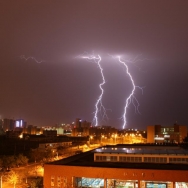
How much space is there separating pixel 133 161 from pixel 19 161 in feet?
39.2

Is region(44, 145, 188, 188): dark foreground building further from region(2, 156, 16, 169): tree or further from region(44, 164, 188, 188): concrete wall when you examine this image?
region(2, 156, 16, 169): tree

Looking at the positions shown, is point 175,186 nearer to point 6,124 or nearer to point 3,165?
point 3,165

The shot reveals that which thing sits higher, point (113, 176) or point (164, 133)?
point (113, 176)

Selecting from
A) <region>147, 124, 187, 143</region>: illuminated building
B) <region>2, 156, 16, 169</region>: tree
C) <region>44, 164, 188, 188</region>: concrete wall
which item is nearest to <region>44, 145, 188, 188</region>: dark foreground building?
<region>44, 164, 188, 188</region>: concrete wall

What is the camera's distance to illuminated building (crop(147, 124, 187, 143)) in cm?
4878

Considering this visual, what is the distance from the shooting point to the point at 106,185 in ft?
39.8

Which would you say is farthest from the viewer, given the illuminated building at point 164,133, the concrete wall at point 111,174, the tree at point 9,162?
the illuminated building at point 164,133

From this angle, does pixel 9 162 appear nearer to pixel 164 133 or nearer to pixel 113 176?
pixel 113 176

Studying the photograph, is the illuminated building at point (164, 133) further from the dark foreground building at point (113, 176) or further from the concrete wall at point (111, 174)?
the concrete wall at point (111, 174)

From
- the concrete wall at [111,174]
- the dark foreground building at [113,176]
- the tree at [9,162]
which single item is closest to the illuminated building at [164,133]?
the tree at [9,162]

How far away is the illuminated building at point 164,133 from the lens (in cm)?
4878

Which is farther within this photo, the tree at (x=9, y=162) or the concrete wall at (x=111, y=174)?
the tree at (x=9, y=162)

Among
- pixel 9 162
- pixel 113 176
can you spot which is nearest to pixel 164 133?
pixel 9 162

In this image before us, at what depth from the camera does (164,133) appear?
50406 mm
